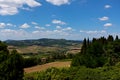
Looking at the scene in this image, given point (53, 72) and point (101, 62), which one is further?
point (101, 62)

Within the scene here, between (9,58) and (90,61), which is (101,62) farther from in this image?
(9,58)

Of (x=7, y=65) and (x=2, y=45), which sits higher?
(x=2, y=45)

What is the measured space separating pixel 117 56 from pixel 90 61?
47.4 ft

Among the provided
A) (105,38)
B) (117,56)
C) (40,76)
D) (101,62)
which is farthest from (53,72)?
(105,38)

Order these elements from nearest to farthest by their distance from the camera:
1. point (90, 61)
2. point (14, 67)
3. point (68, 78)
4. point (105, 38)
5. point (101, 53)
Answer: point (14, 67), point (68, 78), point (90, 61), point (101, 53), point (105, 38)

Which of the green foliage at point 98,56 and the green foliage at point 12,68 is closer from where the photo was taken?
the green foliage at point 12,68

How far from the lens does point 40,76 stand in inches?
1711

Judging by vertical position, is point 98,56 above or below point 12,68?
below

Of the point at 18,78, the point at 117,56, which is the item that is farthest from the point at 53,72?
the point at 117,56

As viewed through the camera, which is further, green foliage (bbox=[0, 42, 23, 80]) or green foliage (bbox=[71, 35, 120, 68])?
green foliage (bbox=[71, 35, 120, 68])

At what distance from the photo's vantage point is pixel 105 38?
4660 inches

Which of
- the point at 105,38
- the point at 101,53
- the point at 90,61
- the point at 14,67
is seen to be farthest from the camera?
the point at 105,38

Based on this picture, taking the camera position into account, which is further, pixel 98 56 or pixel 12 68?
pixel 98 56

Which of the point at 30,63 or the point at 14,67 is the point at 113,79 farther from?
the point at 30,63
